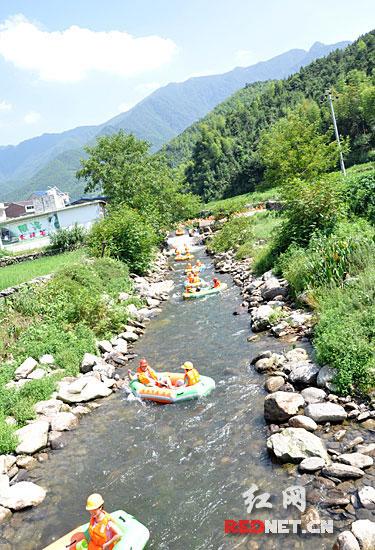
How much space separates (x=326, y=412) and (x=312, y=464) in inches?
52.6

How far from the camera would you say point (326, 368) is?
912cm

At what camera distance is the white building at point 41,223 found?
4067 centimetres

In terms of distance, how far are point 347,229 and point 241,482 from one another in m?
10.2

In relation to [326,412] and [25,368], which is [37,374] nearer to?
[25,368]

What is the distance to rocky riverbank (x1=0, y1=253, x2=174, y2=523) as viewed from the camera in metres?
8.17

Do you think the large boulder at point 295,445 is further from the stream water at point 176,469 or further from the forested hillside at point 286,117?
the forested hillside at point 286,117

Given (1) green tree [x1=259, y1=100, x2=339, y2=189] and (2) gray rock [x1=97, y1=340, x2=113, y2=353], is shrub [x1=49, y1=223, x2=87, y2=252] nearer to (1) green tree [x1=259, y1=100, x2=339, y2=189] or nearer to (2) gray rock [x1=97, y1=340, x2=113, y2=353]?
(1) green tree [x1=259, y1=100, x2=339, y2=189]

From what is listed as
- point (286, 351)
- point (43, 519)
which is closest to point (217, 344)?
point (286, 351)

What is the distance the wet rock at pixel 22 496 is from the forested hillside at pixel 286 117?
5777cm

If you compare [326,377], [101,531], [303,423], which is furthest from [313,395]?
[101,531]

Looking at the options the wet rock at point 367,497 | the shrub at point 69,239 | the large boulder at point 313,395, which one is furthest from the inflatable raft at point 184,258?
the wet rock at point 367,497

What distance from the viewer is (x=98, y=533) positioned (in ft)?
20.6

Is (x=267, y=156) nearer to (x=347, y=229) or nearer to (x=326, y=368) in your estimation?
(x=347, y=229)

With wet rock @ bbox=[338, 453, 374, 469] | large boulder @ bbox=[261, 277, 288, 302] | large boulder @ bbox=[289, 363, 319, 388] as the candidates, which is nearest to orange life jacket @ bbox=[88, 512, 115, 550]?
wet rock @ bbox=[338, 453, 374, 469]
